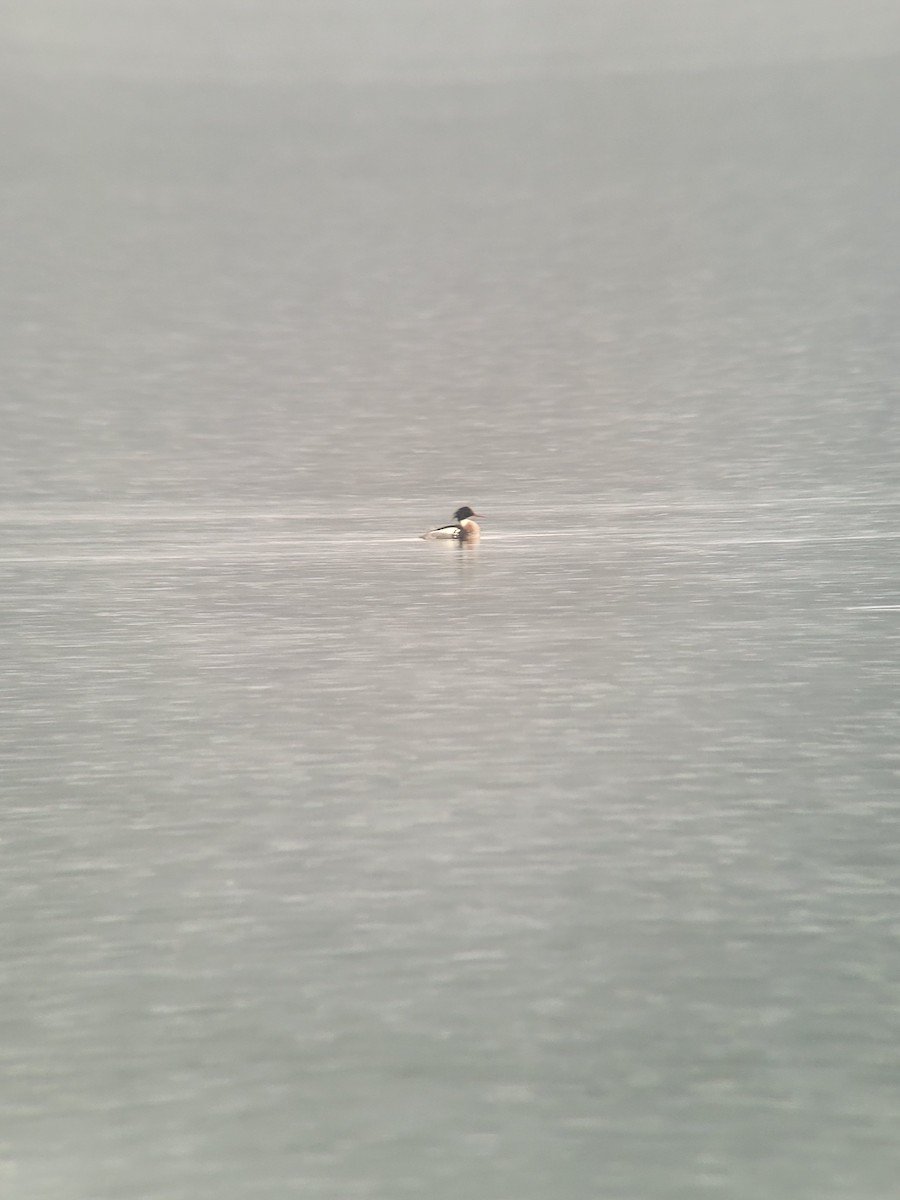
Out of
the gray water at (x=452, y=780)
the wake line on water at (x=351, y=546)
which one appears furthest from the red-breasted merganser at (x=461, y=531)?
the gray water at (x=452, y=780)

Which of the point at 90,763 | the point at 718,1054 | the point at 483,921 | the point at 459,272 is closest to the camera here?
the point at 718,1054

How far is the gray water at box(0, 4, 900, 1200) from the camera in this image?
589 cm

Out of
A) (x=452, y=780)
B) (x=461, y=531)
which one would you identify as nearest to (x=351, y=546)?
(x=461, y=531)

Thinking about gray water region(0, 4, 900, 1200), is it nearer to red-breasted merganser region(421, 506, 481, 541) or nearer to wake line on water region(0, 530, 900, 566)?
wake line on water region(0, 530, 900, 566)

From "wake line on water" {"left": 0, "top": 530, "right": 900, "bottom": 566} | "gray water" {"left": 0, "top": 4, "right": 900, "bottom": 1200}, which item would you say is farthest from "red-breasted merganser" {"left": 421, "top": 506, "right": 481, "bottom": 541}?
"gray water" {"left": 0, "top": 4, "right": 900, "bottom": 1200}

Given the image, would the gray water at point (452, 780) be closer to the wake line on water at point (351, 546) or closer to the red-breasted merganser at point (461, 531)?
the wake line on water at point (351, 546)

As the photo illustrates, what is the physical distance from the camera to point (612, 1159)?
5633 mm

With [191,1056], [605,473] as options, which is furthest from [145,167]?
[191,1056]

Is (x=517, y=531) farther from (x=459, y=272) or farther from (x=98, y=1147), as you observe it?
(x=459, y=272)

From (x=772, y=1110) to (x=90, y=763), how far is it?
14.2 ft

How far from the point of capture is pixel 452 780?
919 centimetres

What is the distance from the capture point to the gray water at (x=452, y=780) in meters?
5.89

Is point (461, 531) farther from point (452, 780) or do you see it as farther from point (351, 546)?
point (452, 780)

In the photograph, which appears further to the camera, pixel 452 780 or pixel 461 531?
pixel 461 531
